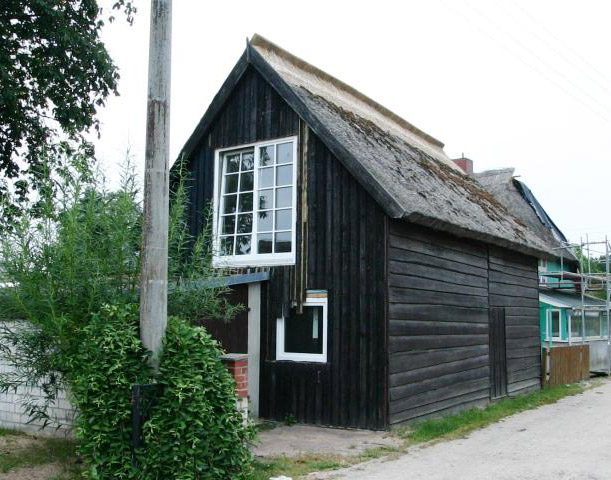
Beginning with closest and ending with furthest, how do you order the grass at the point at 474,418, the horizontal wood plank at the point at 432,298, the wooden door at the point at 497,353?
the grass at the point at 474,418, the horizontal wood plank at the point at 432,298, the wooden door at the point at 497,353

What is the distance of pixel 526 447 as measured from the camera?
30.9ft

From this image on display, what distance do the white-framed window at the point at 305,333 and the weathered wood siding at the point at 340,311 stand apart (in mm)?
122

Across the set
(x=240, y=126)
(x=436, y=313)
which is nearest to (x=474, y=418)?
(x=436, y=313)

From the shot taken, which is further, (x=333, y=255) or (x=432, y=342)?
(x=432, y=342)

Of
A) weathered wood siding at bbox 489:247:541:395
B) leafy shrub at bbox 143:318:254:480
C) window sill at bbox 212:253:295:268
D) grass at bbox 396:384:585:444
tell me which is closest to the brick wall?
leafy shrub at bbox 143:318:254:480

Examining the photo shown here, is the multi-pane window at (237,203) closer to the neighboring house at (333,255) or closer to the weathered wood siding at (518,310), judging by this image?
the neighboring house at (333,255)

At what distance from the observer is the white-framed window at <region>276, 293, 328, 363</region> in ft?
36.3

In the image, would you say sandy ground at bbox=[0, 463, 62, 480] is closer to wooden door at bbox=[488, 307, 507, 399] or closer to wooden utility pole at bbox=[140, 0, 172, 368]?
wooden utility pole at bbox=[140, 0, 172, 368]

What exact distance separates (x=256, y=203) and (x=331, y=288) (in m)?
2.25

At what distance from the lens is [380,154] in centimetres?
1229

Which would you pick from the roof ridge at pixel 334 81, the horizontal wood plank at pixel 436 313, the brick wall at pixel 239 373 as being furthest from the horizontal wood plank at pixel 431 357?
the roof ridge at pixel 334 81

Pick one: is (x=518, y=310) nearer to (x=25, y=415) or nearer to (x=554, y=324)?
(x=25, y=415)

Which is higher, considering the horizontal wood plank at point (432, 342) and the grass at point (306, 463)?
the horizontal wood plank at point (432, 342)

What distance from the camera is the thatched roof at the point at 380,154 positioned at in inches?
423
